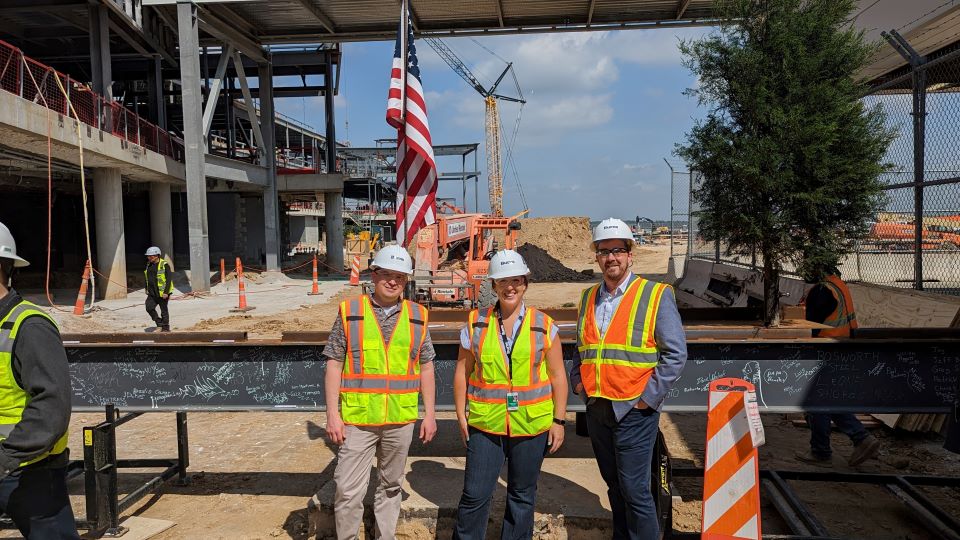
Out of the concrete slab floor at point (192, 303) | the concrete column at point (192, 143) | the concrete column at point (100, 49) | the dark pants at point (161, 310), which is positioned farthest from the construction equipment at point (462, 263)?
the concrete column at point (100, 49)

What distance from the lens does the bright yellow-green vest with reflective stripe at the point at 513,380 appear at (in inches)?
139

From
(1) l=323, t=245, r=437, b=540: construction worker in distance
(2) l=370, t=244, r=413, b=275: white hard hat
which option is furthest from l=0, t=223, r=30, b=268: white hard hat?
(2) l=370, t=244, r=413, b=275: white hard hat

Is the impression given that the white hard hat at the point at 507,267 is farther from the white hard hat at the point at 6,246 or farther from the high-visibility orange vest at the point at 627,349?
the white hard hat at the point at 6,246

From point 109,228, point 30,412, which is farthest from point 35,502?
Answer: point 109,228

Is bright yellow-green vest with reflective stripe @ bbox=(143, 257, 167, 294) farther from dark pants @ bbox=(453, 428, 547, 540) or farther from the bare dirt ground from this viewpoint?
dark pants @ bbox=(453, 428, 547, 540)

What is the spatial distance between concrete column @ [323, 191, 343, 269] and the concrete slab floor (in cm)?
553

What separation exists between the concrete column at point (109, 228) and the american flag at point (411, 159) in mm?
14681

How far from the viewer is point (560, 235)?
44344mm

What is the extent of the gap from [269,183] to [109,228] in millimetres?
9388

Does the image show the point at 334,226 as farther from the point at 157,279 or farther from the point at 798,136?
the point at 798,136

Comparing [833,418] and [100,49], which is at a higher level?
[100,49]

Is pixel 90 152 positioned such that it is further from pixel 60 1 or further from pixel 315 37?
pixel 315 37

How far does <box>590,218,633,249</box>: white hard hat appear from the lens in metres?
3.52

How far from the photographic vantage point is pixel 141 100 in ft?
129
